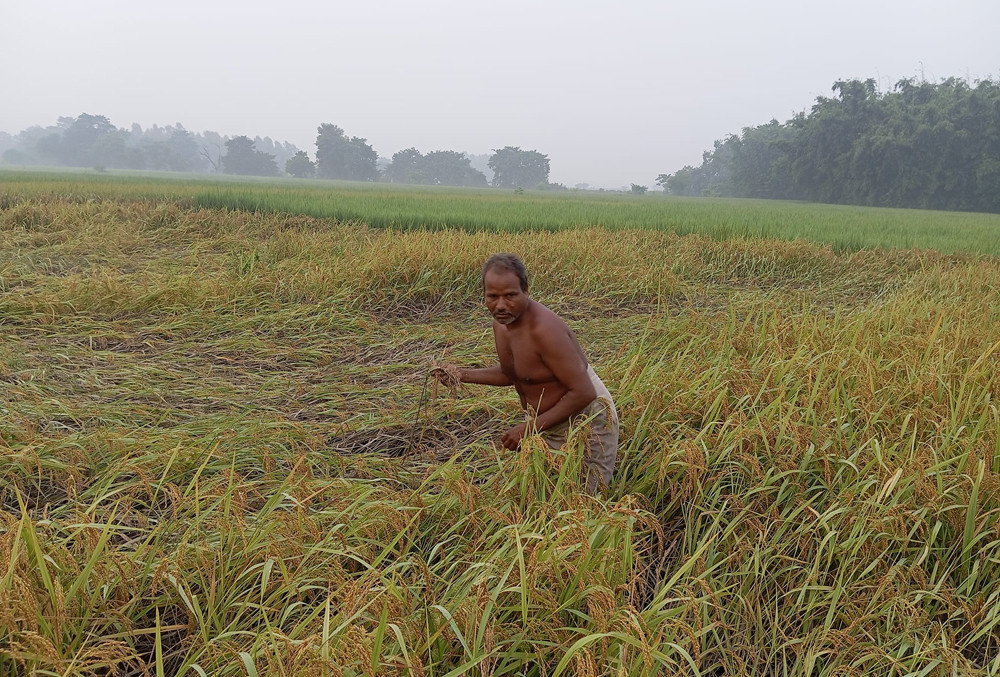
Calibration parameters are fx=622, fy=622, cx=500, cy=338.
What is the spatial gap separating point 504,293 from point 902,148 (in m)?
40.9

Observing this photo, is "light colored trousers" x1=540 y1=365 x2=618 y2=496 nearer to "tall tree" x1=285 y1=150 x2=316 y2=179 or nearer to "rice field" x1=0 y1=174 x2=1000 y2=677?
"rice field" x1=0 y1=174 x2=1000 y2=677

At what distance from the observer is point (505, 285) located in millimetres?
2053

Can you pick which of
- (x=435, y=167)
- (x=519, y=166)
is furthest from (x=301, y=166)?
(x=519, y=166)

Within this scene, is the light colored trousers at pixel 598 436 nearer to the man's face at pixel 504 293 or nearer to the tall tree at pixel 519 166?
the man's face at pixel 504 293

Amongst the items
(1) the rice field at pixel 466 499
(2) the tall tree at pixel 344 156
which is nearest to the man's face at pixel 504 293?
(1) the rice field at pixel 466 499

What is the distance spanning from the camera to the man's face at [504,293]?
6.74ft

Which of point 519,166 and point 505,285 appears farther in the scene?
point 519,166

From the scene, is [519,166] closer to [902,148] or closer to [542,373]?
[902,148]

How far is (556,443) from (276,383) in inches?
82.7

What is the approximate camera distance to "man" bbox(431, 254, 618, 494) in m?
2.08

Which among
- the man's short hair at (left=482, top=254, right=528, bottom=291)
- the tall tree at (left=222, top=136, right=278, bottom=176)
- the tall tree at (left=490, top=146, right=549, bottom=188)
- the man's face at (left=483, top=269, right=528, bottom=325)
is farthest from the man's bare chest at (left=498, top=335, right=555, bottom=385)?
the tall tree at (left=222, top=136, right=278, bottom=176)

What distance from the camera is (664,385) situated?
9.47ft

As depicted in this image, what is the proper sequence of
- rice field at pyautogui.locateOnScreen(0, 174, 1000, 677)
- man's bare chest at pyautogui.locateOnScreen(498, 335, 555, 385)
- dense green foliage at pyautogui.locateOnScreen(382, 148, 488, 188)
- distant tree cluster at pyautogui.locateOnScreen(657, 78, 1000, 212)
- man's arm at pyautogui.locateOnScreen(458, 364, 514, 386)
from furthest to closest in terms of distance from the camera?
dense green foliage at pyautogui.locateOnScreen(382, 148, 488, 188) → distant tree cluster at pyautogui.locateOnScreen(657, 78, 1000, 212) → man's arm at pyautogui.locateOnScreen(458, 364, 514, 386) → man's bare chest at pyautogui.locateOnScreen(498, 335, 555, 385) → rice field at pyautogui.locateOnScreen(0, 174, 1000, 677)

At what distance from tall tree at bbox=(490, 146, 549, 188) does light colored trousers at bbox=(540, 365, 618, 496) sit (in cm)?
8886
